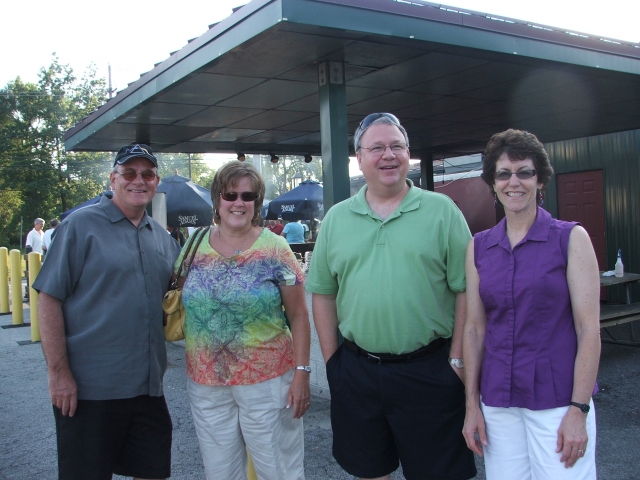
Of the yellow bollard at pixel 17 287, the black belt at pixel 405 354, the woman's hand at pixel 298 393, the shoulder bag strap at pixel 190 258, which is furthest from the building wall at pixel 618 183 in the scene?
the yellow bollard at pixel 17 287

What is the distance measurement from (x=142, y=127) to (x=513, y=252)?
19.5 feet

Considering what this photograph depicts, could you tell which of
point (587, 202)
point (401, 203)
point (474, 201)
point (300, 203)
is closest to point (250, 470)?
point (401, 203)

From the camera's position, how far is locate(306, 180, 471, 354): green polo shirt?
2.39m

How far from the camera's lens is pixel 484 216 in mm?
14242

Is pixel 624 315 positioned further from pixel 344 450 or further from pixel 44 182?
pixel 44 182

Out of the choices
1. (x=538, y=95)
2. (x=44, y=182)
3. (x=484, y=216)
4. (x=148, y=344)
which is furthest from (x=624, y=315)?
(x=44, y=182)

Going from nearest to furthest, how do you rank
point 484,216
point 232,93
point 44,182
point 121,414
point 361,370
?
1. point 361,370
2. point 121,414
3. point 232,93
4. point 484,216
5. point 44,182

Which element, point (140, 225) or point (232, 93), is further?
point (232, 93)

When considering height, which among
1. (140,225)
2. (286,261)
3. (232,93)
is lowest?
(286,261)

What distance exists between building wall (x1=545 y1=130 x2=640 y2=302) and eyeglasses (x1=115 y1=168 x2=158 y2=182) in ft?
29.8

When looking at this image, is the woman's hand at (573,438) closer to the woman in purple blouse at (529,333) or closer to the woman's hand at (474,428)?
the woman in purple blouse at (529,333)

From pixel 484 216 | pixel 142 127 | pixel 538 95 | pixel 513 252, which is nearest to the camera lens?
pixel 513 252

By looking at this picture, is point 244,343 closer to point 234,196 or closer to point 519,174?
point 234,196

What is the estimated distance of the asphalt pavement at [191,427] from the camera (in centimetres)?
394
